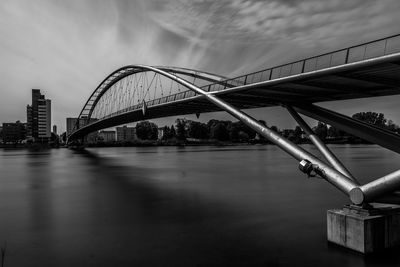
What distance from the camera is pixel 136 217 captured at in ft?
46.1

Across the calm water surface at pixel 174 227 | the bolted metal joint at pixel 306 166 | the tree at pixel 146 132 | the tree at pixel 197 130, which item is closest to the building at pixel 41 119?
the tree at pixel 146 132

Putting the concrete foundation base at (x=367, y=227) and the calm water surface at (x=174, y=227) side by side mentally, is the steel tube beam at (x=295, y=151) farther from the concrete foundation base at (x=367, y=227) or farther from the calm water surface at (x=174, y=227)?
the calm water surface at (x=174, y=227)

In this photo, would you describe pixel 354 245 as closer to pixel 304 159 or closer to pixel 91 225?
pixel 304 159

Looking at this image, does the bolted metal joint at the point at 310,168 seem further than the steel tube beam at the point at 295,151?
Yes

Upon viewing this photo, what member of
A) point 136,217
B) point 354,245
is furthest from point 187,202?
point 354,245

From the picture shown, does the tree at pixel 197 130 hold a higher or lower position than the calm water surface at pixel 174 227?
higher

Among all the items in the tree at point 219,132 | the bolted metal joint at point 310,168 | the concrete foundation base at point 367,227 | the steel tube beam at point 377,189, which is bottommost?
the concrete foundation base at point 367,227

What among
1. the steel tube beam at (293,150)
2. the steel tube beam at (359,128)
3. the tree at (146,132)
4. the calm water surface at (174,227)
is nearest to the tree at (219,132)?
the tree at (146,132)

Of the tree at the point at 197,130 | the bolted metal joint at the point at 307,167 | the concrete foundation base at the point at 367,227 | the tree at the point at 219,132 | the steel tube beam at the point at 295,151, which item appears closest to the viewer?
the concrete foundation base at the point at 367,227

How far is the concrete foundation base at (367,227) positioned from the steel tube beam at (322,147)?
6.25 ft

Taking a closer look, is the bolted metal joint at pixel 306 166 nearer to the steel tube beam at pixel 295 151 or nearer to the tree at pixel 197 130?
the steel tube beam at pixel 295 151

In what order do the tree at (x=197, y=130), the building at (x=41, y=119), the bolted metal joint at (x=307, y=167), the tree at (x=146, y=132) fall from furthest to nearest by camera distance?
the building at (x=41, y=119) < the tree at (x=146, y=132) < the tree at (x=197, y=130) < the bolted metal joint at (x=307, y=167)

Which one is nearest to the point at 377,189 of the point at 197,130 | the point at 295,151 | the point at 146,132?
the point at 295,151

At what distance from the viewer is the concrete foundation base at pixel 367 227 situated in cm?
836
